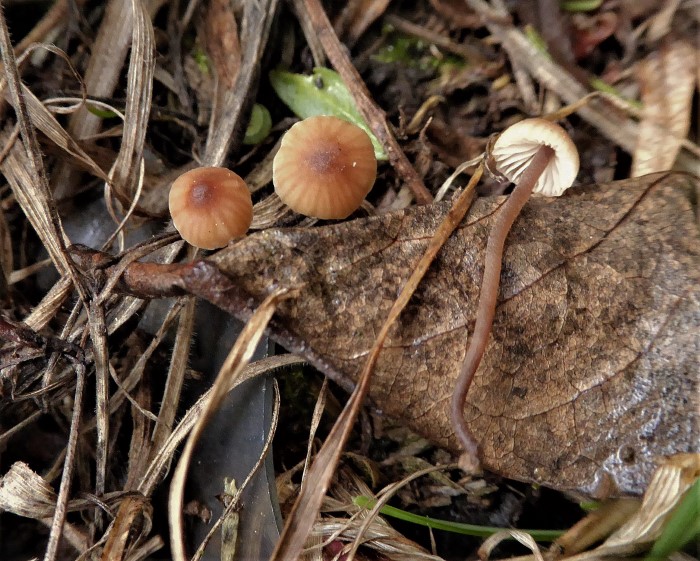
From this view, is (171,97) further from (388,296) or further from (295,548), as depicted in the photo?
(295,548)

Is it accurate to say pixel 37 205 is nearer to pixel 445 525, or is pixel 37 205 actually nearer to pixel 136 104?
pixel 136 104

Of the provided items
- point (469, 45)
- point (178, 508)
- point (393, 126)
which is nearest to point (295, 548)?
point (178, 508)

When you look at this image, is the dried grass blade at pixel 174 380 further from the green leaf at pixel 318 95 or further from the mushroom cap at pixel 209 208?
the green leaf at pixel 318 95

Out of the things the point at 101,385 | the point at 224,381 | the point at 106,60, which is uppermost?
the point at 106,60

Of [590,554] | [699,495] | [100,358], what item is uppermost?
[100,358]

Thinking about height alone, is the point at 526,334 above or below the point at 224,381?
above

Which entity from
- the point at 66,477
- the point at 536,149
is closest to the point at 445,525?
the point at 66,477
